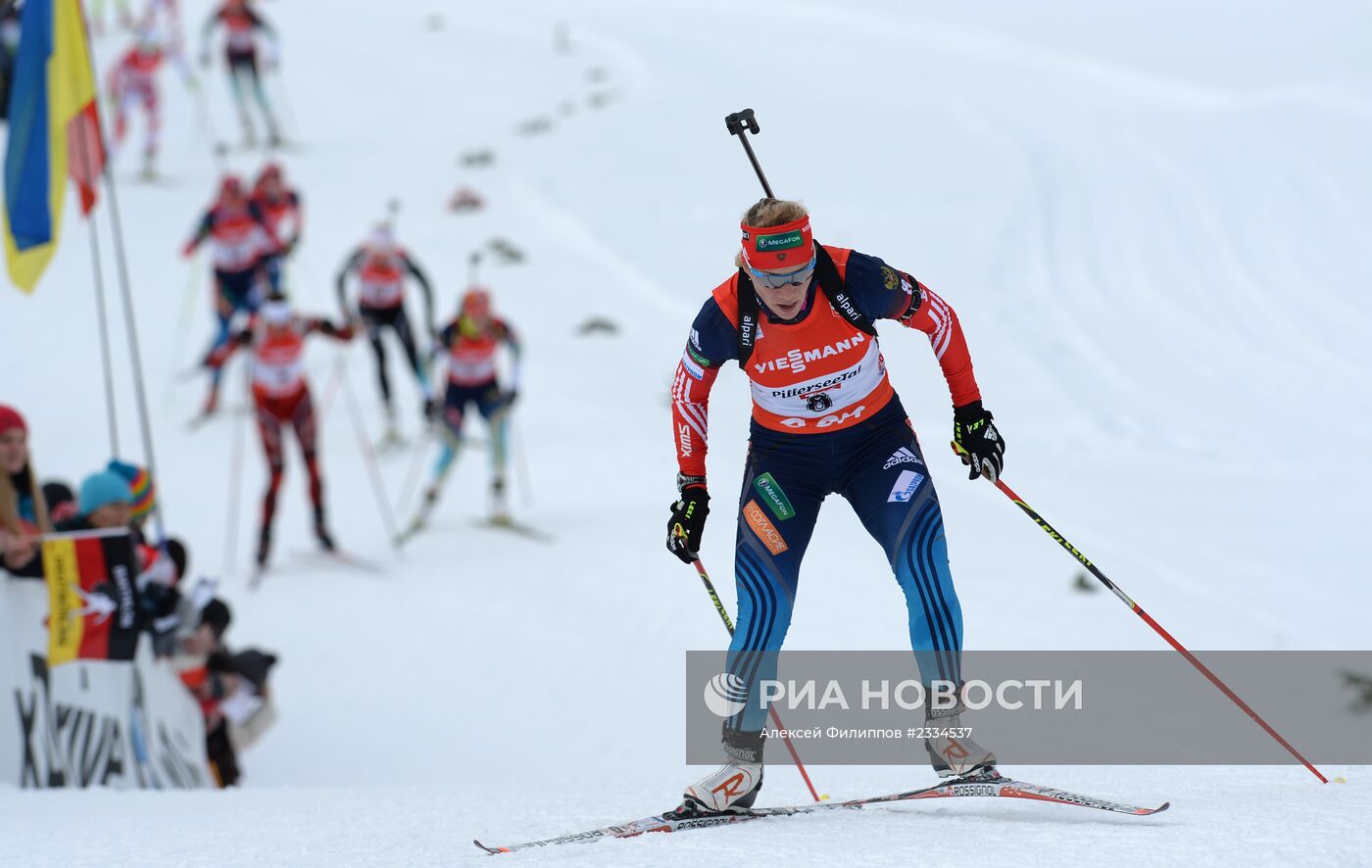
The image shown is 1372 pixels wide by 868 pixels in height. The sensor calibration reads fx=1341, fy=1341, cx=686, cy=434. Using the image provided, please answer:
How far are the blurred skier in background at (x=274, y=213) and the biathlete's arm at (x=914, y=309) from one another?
10.1 metres

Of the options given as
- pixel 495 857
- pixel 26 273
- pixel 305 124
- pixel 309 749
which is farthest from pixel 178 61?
pixel 495 857

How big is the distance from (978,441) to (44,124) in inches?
252

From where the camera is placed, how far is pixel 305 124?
27703 mm

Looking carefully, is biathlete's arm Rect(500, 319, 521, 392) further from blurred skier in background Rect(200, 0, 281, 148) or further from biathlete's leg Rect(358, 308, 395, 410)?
blurred skier in background Rect(200, 0, 281, 148)

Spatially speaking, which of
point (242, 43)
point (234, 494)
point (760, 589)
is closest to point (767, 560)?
point (760, 589)

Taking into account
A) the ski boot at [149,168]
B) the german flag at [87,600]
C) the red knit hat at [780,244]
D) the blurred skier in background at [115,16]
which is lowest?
the german flag at [87,600]

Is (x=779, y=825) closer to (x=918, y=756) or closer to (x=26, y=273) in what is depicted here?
(x=918, y=756)

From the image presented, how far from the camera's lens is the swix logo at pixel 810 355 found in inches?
172

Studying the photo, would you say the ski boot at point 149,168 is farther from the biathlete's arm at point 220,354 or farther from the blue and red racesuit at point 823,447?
the blue and red racesuit at point 823,447

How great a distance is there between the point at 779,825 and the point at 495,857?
89cm

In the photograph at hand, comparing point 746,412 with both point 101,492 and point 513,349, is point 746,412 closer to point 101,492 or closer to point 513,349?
point 513,349

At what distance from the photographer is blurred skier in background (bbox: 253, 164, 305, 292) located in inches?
537

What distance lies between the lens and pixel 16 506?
6.74 m

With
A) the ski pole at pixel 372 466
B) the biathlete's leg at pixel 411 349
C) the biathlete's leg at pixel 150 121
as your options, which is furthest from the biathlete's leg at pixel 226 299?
the biathlete's leg at pixel 150 121
